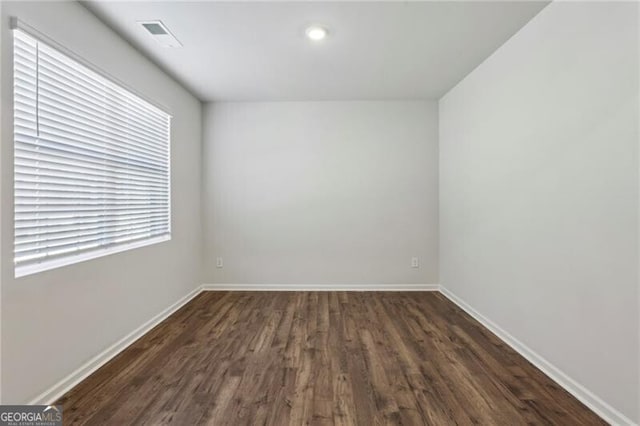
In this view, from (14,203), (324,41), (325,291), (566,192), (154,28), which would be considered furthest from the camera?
(325,291)

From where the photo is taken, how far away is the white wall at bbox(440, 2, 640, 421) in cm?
158

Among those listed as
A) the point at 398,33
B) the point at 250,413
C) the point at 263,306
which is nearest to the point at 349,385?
the point at 250,413

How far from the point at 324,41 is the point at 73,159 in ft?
6.72

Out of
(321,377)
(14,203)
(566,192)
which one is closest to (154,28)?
(14,203)

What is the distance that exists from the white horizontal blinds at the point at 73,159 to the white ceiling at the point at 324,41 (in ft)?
1.85

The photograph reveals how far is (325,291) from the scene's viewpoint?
4.05m

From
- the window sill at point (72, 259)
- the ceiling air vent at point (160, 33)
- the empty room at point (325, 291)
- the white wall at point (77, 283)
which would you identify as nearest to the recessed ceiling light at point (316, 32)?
the empty room at point (325, 291)

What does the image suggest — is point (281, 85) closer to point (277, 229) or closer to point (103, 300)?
point (277, 229)

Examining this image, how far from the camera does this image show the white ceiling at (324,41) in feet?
6.86

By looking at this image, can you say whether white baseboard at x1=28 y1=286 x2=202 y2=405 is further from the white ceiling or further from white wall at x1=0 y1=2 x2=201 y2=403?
the white ceiling

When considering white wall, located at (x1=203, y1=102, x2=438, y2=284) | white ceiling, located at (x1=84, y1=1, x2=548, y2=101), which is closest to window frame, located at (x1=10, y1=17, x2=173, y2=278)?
white ceiling, located at (x1=84, y1=1, x2=548, y2=101)

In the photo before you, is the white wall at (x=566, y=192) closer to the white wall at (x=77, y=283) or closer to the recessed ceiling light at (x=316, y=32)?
the recessed ceiling light at (x=316, y=32)

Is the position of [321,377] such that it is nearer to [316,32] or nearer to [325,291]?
[325,291]

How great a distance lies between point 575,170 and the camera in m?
1.87
